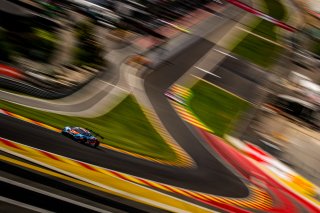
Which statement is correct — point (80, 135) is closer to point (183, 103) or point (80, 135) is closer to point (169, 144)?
point (169, 144)

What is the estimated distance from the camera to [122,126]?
91.2 ft

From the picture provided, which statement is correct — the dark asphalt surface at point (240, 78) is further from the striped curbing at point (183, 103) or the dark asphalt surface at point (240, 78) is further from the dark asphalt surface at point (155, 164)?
the dark asphalt surface at point (155, 164)

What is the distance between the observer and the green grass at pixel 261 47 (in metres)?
55.3

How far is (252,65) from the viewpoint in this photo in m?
52.9

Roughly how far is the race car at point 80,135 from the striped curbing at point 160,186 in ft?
7.75

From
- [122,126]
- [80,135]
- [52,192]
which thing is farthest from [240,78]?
[52,192]

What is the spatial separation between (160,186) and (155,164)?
2.82m

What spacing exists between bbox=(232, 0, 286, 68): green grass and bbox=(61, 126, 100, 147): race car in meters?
35.5

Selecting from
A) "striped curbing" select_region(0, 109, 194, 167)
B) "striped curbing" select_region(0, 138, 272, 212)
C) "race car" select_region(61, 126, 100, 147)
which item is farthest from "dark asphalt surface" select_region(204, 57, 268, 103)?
"race car" select_region(61, 126, 100, 147)

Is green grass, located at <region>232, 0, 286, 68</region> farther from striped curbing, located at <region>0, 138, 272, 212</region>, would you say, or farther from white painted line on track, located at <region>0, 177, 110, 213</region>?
white painted line on track, located at <region>0, 177, 110, 213</region>

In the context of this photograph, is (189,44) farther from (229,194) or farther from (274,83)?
(229,194)

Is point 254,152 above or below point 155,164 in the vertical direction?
below

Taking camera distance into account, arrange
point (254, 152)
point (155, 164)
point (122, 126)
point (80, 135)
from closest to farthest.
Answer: point (80, 135), point (155, 164), point (122, 126), point (254, 152)

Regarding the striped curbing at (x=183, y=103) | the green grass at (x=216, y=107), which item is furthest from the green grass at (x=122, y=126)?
the green grass at (x=216, y=107)
